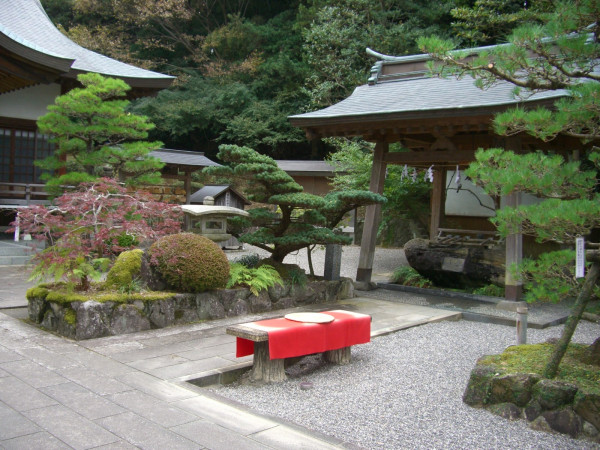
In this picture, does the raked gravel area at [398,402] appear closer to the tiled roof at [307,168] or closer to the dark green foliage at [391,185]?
the dark green foliage at [391,185]

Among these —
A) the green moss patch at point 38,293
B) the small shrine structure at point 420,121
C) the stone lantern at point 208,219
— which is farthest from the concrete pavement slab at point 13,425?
the stone lantern at point 208,219

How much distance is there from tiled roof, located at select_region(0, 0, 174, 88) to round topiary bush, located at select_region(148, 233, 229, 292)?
6769 mm

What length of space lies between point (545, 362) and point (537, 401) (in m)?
0.65

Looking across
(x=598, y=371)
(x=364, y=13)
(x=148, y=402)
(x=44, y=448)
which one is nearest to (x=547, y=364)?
(x=598, y=371)

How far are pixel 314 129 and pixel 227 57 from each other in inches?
707

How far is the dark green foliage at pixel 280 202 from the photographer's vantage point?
7684 millimetres

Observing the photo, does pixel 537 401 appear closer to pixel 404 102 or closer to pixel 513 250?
pixel 513 250

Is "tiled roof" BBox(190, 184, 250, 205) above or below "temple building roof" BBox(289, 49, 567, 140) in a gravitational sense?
below

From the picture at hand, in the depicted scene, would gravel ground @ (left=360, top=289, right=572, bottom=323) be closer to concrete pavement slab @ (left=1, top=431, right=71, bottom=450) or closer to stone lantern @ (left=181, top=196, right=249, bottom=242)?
stone lantern @ (left=181, top=196, right=249, bottom=242)

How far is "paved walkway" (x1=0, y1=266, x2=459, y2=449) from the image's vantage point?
3.28 meters

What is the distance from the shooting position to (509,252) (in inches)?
336

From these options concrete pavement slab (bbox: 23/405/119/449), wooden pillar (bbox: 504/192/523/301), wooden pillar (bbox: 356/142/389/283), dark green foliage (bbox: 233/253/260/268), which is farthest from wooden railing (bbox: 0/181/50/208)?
wooden pillar (bbox: 504/192/523/301)

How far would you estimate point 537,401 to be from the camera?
3.93 meters

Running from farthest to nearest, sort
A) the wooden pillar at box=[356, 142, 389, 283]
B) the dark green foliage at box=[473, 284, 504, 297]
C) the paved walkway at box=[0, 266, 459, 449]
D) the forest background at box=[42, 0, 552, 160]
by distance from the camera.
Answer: the forest background at box=[42, 0, 552, 160] → the wooden pillar at box=[356, 142, 389, 283] → the dark green foliage at box=[473, 284, 504, 297] → the paved walkway at box=[0, 266, 459, 449]
